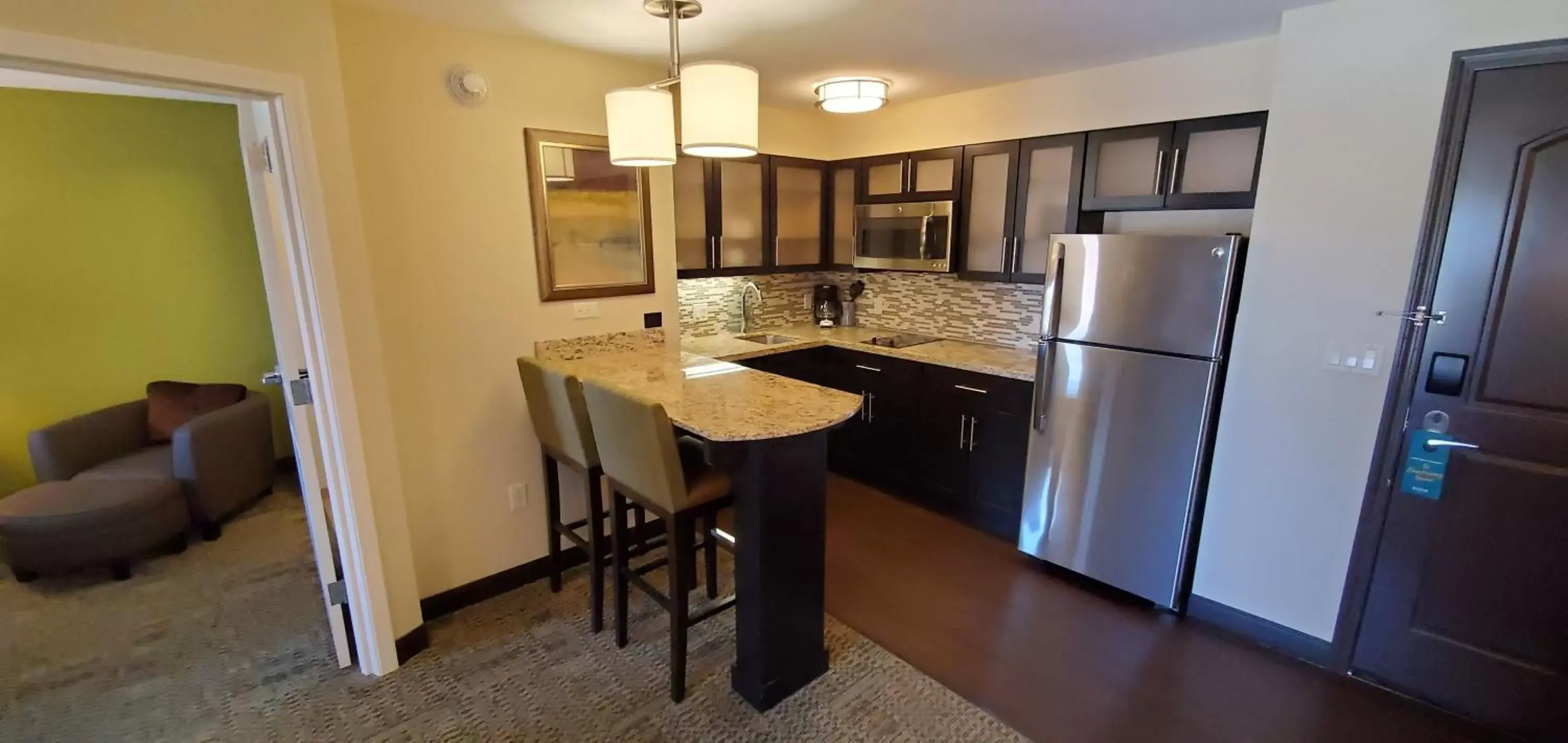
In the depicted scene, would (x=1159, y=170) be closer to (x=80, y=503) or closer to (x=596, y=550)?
(x=596, y=550)

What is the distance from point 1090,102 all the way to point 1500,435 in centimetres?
196

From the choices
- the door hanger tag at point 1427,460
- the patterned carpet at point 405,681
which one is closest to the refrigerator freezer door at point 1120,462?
the door hanger tag at point 1427,460

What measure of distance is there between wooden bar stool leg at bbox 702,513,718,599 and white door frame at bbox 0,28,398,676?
1.15m

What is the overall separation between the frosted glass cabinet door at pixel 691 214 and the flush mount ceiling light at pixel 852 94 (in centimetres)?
77

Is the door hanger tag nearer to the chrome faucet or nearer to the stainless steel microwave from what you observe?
the stainless steel microwave

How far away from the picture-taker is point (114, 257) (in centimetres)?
341

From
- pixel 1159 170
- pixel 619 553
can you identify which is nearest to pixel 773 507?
pixel 619 553

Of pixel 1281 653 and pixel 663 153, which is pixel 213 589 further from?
pixel 1281 653

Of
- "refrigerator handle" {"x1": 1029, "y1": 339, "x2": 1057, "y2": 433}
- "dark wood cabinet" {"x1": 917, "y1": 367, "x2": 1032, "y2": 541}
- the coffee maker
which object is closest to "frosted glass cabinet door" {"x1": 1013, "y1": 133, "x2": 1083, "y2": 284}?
"refrigerator handle" {"x1": 1029, "y1": 339, "x2": 1057, "y2": 433}

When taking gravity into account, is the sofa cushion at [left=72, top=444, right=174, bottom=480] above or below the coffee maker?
below

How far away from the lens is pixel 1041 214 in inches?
123

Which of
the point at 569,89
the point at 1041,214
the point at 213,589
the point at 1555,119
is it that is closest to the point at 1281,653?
the point at 1555,119

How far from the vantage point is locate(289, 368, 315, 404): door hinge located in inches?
80.2

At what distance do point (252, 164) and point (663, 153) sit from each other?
1373 millimetres
